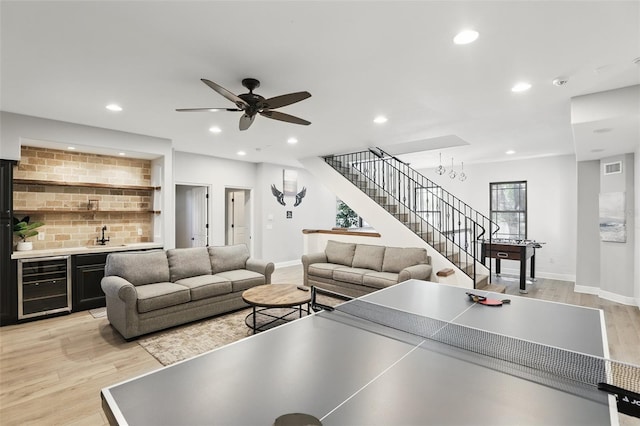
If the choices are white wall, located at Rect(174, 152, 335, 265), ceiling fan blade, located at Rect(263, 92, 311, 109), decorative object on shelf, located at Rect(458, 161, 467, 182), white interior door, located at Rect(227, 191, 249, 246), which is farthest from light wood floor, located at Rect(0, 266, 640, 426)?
decorative object on shelf, located at Rect(458, 161, 467, 182)

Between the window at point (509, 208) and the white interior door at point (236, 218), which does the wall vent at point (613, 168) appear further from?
the white interior door at point (236, 218)

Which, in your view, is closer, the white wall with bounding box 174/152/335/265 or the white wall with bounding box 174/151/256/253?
the white wall with bounding box 174/151/256/253

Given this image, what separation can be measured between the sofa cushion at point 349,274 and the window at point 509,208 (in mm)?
4520

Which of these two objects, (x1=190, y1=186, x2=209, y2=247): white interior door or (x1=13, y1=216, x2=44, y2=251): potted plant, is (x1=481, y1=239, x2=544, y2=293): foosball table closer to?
(x1=190, y1=186, x2=209, y2=247): white interior door

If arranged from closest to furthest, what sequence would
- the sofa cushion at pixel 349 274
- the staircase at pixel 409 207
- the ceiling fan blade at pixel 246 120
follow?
the ceiling fan blade at pixel 246 120 → the sofa cushion at pixel 349 274 → the staircase at pixel 409 207

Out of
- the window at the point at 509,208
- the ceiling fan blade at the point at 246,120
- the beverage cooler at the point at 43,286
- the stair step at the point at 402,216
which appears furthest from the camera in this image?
the window at the point at 509,208

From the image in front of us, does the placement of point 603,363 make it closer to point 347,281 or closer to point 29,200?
point 347,281

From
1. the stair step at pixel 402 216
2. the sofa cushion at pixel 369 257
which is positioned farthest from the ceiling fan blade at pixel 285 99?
the stair step at pixel 402 216

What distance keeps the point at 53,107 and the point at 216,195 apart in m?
3.72

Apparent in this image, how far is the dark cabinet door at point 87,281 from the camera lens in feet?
15.0

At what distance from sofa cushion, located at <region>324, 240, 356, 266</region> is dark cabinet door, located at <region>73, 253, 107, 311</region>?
12.2ft

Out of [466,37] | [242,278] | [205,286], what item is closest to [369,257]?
[242,278]

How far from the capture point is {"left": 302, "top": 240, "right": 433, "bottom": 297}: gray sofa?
4787 mm

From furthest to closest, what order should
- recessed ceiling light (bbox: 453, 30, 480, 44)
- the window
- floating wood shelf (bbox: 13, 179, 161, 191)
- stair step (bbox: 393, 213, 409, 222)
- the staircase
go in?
the window, stair step (bbox: 393, 213, 409, 222), the staircase, floating wood shelf (bbox: 13, 179, 161, 191), recessed ceiling light (bbox: 453, 30, 480, 44)
